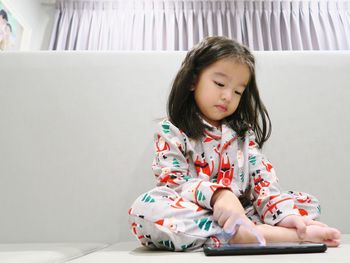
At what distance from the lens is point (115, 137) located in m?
1.04

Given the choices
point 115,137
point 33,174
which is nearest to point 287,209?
point 115,137

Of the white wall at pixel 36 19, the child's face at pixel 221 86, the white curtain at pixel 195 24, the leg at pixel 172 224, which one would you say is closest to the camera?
the leg at pixel 172 224

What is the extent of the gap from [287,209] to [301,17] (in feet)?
7.37

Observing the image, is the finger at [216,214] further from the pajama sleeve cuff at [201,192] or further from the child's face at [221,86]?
the child's face at [221,86]

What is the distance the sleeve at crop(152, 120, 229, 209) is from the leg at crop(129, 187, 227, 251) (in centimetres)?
3

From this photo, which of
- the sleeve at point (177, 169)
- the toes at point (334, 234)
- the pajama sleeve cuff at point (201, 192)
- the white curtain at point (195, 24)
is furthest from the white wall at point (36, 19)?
the toes at point (334, 234)

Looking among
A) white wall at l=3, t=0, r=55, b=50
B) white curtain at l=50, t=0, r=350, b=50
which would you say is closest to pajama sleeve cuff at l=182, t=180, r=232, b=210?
white curtain at l=50, t=0, r=350, b=50

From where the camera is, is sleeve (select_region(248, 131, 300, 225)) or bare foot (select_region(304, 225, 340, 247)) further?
sleeve (select_region(248, 131, 300, 225))

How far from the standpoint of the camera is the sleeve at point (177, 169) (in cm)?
69

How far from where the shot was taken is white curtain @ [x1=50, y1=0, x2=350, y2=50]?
2514mm

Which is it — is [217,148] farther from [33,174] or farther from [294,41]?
[294,41]

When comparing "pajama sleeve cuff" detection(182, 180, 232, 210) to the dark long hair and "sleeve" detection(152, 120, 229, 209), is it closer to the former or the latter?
"sleeve" detection(152, 120, 229, 209)

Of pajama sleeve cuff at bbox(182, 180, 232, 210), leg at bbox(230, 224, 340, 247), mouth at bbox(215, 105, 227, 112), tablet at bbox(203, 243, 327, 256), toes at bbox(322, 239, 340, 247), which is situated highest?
mouth at bbox(215, 105, 227, 112)

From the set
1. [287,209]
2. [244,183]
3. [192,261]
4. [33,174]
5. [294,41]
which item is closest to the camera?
[192,261]
